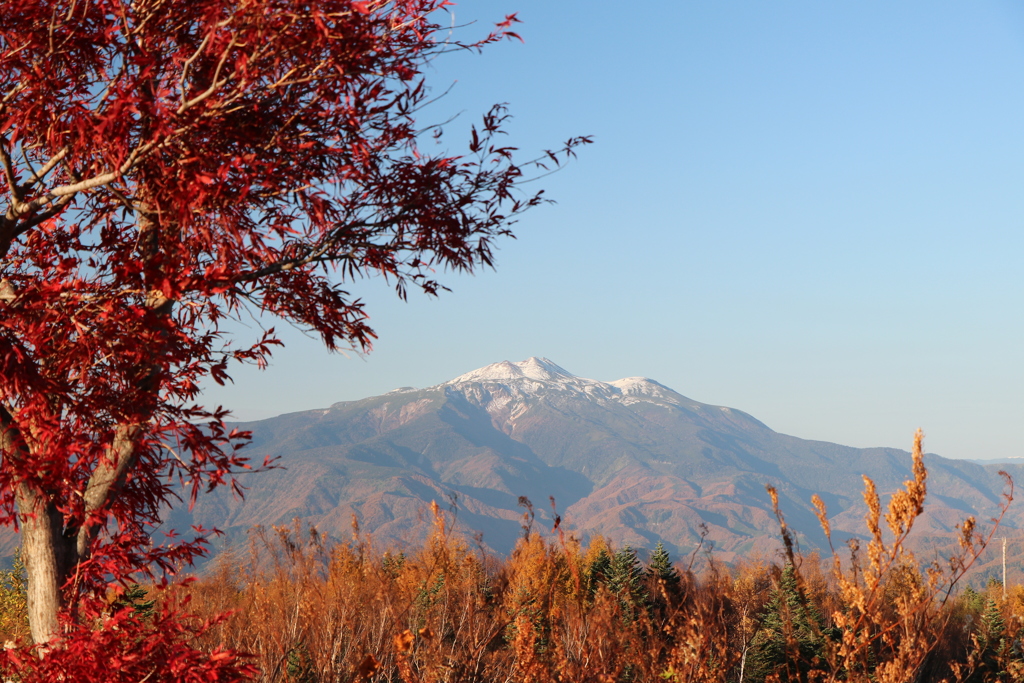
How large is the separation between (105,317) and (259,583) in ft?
24.5

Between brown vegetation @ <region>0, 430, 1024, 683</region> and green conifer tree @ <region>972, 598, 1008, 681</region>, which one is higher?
brown vegetation @ <region>0, 430, 1024, 683</region>

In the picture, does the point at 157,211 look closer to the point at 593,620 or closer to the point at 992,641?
the point at 593,620

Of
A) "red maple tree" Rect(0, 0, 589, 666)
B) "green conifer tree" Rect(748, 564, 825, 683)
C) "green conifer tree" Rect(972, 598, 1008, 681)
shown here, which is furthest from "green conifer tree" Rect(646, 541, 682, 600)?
"red maple tree" Rect(0, 0, 589, 666)

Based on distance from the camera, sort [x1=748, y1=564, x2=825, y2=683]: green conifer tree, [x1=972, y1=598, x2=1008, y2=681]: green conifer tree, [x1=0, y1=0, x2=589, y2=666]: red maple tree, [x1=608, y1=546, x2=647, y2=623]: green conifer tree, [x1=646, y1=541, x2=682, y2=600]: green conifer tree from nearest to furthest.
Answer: [x1=0, y1=0, x2=589, y2=666]: red maple tree
[x1=748, y1=564, x2=825, y2=683]: green conifer tree
[x1=972, y1=598, x2=1008, y2=681]: green conifer tree
[x1=608, y1=546, x2=647, y2=623]: green conifer tree
[x1=646, y1=541, x2=682, y2=600]: green conifer tree

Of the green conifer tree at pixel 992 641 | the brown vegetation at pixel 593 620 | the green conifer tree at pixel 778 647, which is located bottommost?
the green conifer tree at pixel 992 641

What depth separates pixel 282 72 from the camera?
3.48 metres

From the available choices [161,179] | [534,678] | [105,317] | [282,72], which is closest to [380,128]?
[282,72]

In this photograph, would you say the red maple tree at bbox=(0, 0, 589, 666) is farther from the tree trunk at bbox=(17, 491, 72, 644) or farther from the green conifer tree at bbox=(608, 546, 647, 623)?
the green conifer tree at bbox=(608, 546, 647, 623)

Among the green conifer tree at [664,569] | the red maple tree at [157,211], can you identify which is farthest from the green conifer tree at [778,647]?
the red maple tree at [157,211]

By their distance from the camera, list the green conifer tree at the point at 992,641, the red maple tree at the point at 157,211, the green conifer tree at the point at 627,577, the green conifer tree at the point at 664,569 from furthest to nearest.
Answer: the green conifer tree at the point at 664,569 → the green conifer tree at the point at 627,577 → the green conifer tree at the point at 992,641 → the red maple tree at the point at 157,211

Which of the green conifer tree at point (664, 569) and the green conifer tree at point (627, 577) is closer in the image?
the green conifer tree at point (627, 577)

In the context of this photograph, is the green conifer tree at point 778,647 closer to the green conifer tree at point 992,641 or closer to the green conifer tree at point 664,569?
the green conifer tree at point 664,569

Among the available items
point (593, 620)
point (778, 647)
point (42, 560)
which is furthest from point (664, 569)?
point (42, 560)

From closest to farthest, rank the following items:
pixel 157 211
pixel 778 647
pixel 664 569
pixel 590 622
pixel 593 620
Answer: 1. pixel 157 211
2. pixel 593 620
3. pixel 590 622
4. pixel 778 647
5. pixel 664 569
